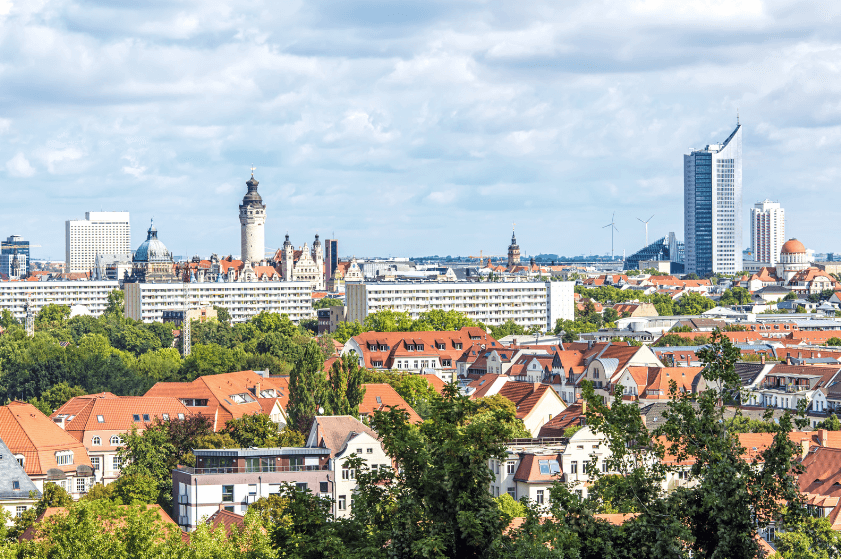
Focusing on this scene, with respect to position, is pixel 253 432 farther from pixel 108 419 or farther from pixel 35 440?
pixel 108 419

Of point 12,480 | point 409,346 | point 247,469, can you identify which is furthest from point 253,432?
point 409,346

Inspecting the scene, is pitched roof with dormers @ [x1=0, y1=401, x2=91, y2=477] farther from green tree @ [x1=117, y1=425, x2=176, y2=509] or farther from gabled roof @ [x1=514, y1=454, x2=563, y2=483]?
gabled roof @ [x1=514, y1=454, x2=563, y2=483]

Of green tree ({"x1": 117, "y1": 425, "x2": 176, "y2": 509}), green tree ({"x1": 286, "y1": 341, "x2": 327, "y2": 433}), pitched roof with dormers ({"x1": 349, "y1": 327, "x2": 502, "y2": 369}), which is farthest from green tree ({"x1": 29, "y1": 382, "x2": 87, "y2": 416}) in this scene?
pitched roof with dormers ({"x1": 349, "y1": 327, "x2": 502, "y2": 369})

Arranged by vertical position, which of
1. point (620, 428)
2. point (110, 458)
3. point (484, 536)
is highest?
point (620, 428)

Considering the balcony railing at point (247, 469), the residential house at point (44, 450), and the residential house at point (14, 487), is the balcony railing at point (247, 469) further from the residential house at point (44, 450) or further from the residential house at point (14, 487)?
the residential house at point (44, 450)

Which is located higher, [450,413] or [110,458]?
[450,413]

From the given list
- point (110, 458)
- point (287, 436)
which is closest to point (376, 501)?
point (287, 436)

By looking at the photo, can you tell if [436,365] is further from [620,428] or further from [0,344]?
[620,428]
